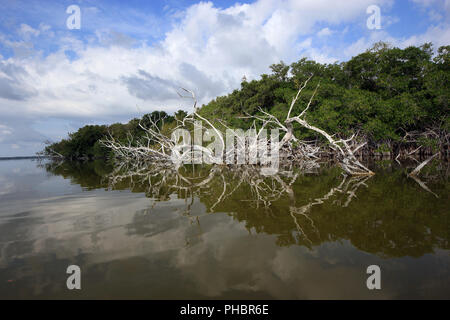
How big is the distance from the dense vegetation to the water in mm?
12708

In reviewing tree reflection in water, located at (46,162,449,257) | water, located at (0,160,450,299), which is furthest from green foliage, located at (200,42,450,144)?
water, located at (0,160,450,299)

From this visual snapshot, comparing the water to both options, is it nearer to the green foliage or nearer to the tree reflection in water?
the tree reflection in water

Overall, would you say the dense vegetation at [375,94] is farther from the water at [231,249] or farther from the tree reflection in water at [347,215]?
the water at [231,249]

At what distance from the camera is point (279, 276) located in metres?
1.96

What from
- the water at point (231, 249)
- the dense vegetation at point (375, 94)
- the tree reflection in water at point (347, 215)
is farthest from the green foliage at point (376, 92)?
the water at point (231, 249)

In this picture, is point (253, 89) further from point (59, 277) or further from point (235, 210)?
point (59, 277)

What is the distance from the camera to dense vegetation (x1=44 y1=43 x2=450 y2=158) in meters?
16.5

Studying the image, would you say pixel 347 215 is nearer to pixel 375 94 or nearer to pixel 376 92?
pixel 375 94

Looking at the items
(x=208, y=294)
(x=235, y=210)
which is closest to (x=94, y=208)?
(x=235, y=210)

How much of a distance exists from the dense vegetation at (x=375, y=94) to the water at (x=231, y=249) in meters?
12.7

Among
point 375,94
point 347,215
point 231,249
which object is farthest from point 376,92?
point 231,249

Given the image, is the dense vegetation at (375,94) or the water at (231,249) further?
the dense vegetation at (375,94)

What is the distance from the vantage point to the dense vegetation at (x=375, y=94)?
1653cm

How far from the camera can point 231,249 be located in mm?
2539
